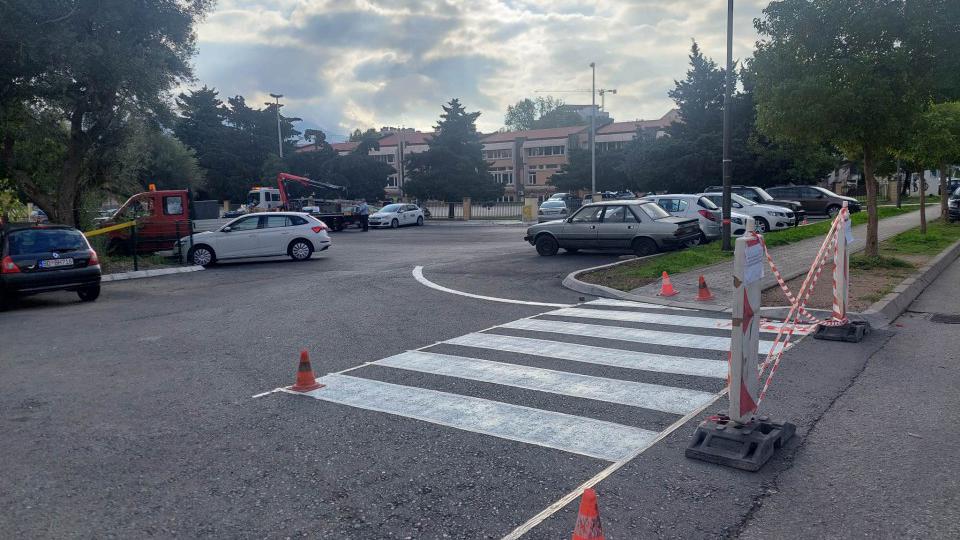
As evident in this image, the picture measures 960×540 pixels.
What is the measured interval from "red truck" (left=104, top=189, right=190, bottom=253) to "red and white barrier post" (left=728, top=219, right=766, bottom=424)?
20.5 m

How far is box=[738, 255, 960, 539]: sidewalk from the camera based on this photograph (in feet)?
13.4

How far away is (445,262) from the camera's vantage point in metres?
19.8

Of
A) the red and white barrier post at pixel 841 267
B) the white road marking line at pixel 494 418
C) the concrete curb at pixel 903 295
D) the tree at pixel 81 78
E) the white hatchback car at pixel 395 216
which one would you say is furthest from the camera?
the white hatchback car at pixel 395 216

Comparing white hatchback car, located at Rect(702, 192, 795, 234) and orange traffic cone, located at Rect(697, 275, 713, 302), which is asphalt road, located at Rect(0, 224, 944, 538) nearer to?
orange traffic cone, located at Rect(697, 275, 713, 302)

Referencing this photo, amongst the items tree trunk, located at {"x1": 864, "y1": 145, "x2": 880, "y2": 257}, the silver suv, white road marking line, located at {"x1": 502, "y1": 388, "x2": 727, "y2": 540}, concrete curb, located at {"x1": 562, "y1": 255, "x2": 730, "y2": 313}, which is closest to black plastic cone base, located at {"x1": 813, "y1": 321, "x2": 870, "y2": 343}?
concrete curb, located at {"x1": 562, "y1": 255, "x2": 730, "y2": 313}

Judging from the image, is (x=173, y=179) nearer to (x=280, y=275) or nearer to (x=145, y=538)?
(x=280, y=275)

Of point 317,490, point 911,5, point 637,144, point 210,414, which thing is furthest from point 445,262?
point 637,144

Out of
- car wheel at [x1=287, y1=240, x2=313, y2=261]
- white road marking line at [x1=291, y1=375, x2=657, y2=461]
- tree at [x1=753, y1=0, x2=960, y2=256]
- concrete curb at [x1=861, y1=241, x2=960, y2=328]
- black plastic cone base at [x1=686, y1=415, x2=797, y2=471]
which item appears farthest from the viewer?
car wheel at [x1=287, y1=240, x2=313, y2=261]

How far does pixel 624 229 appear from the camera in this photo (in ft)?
60.9

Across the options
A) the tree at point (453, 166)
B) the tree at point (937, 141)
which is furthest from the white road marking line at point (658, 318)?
the tree at point (453, 166)

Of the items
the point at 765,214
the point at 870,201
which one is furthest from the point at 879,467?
the point at 765,214

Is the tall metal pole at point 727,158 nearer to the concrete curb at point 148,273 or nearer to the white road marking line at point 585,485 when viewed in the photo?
the white road marking line at point 585,485

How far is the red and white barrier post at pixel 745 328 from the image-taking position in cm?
499

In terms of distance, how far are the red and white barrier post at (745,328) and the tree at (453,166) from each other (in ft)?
178
